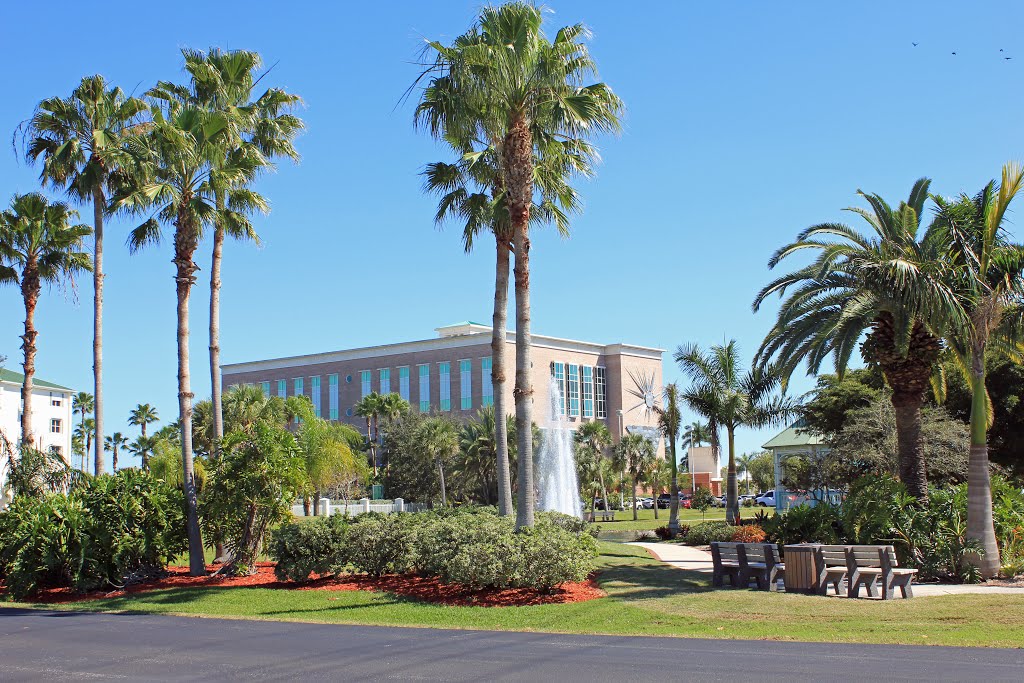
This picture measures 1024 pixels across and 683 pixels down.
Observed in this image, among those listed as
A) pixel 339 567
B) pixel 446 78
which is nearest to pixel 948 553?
pixel 339 567

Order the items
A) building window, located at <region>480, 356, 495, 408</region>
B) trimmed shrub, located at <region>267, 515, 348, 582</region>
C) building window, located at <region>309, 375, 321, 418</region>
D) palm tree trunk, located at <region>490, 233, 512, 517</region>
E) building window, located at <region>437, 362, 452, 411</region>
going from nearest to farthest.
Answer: trimmed shrub, located at <region>267, 515, 348, 582</region>
palm tree trunk, located at <region>490, 233, 512, 517</region>
building window, located at <region>480, 356, 495, 408</region>
building window, located at <region>437, 362, 452, 411</region>
building window, located at <region>309, 375, 321, 418</region>

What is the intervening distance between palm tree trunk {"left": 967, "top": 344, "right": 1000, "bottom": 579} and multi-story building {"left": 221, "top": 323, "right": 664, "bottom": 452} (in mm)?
61914

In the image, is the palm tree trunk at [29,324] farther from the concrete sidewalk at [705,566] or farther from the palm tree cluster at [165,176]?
the concrete sidewalk at [705,566]

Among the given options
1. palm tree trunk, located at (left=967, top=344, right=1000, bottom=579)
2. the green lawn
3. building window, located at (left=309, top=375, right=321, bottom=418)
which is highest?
building window, located at (left=309, top=375, right=321, bottom=418)

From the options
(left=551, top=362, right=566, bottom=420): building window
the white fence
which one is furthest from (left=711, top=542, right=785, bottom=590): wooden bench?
(left=551, top=362, right=566, bottom=420): building window

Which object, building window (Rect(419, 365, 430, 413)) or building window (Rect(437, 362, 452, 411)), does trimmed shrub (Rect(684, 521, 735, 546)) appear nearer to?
building window (Rect(437, 362, 452, 411))

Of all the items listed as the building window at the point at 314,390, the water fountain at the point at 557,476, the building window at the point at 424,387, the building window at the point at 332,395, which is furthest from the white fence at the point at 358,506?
the building window at the point at 314,390

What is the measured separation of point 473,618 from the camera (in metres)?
14.3

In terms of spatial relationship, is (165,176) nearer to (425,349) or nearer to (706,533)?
(706,533)

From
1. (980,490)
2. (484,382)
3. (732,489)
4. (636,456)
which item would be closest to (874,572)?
(980,490)

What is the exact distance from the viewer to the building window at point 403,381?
87.7 m

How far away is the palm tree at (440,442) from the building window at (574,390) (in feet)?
86.1

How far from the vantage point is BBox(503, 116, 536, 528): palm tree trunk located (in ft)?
59.8

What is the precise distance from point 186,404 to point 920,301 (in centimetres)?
1617
